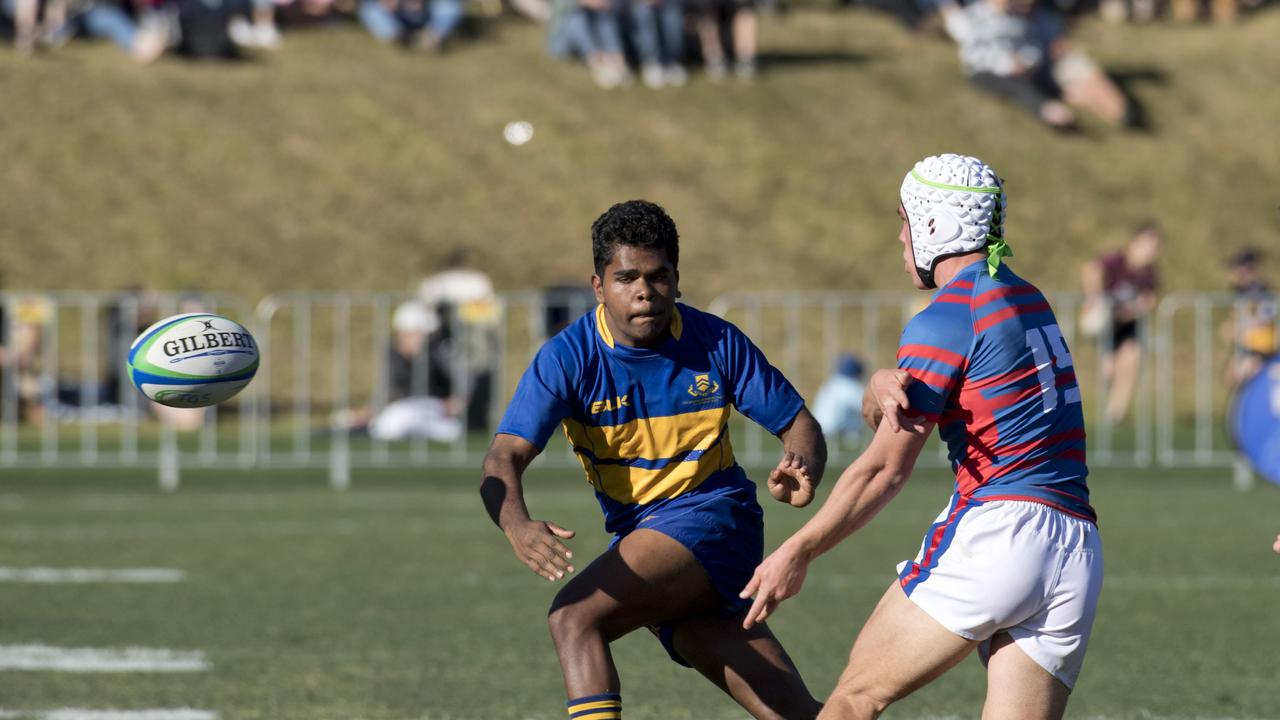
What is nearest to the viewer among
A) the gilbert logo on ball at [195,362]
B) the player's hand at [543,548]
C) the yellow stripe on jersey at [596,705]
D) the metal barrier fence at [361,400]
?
the player's hand at [543,548]

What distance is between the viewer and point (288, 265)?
25.9m

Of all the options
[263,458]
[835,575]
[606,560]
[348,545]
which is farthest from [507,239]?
[606,560]

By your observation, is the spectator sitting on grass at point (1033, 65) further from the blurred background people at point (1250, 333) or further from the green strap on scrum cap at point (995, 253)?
the green strap on scrum cap at point (995, 253)

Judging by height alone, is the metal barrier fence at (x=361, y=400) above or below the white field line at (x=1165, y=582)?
above

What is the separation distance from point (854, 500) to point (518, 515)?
104cm

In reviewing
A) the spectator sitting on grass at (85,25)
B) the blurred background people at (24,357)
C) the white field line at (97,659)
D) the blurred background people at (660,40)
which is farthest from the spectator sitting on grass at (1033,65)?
the white field line at (97,659)

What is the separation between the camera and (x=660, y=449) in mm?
5609

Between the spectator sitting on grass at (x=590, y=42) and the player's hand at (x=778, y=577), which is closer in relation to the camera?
the player's hand at (x=778, y=577)

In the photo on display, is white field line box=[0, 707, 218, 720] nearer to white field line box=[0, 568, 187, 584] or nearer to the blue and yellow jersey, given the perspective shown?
the blue and yellow jersey

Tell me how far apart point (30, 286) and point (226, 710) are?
1848 cm

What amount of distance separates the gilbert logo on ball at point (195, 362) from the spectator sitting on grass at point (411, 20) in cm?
2611

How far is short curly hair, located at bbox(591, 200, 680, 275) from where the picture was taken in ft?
18.1

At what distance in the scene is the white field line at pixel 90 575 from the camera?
1084cm

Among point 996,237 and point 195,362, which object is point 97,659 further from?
point 996,237
